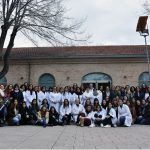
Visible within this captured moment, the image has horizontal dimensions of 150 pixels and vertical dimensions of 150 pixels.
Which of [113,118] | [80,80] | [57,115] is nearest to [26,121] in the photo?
[57,115]

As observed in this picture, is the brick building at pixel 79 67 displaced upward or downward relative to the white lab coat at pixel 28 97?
upward

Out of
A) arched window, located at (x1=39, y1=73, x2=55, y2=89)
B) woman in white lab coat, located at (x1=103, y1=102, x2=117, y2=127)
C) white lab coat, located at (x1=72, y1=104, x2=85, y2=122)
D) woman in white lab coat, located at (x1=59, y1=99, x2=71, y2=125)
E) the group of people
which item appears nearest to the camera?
woman in white lab coat, located at (x1=103, y1=102, x2=117, y2=127)

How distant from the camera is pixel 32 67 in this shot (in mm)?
35406

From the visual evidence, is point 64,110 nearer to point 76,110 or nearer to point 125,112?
point 76,110

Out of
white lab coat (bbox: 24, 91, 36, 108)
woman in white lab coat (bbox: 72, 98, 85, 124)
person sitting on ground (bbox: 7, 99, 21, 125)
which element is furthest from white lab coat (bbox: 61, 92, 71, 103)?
person sitting on ground (bbox: 7, 99, 21, 125)

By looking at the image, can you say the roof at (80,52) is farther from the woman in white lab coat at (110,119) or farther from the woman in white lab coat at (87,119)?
the woman in white lab coat at (110,119)

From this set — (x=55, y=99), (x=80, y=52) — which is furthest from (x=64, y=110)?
(x=80, y=52)

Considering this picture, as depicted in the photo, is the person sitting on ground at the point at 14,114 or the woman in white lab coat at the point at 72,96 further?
the woman in white lab coat at the point at 72,96

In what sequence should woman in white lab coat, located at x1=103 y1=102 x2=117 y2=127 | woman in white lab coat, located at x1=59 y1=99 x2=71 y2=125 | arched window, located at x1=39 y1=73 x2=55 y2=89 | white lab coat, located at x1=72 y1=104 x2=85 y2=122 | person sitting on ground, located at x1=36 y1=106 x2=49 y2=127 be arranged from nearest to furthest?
person sitting on ground, located at x1=36 y1=106 x2=49 y2=127, woman in white lab coat, located at x1=103 y1=102 x2=117 y2=127, woman in white lab coat, located at x1=59 y1=99 x2=71 y2=125, white lab coat, located at x1=72 y1=104 x2=85 y2=122, arched window, located at x1=39 y1=73 x2=55 y2=89

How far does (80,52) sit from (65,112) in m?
17.4

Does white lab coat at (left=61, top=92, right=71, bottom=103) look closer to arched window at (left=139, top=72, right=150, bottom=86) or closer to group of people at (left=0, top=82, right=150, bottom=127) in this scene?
group of people at (left=0, top=82, right=150, bottom=127)

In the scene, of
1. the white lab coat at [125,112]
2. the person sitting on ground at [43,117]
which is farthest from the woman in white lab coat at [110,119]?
the person sitting on ground at [43,117]

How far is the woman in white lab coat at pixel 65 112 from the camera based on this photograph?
1831cm

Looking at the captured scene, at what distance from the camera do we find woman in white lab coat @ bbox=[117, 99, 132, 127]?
1750cm
